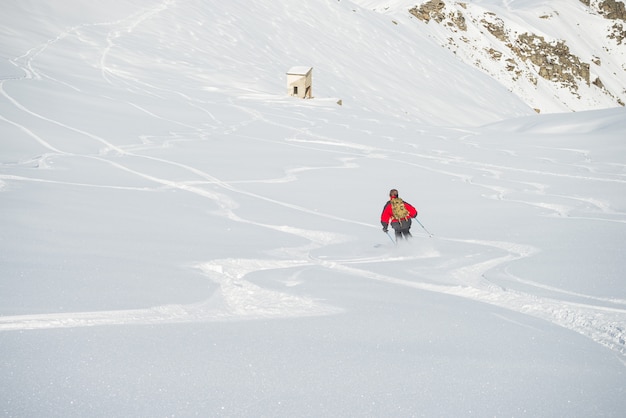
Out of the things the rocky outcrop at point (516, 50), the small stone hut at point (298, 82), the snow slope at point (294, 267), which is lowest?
the snow slope at point (294, 267)

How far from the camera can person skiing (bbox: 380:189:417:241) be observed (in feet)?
31.0

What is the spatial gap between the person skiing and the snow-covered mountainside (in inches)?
2975

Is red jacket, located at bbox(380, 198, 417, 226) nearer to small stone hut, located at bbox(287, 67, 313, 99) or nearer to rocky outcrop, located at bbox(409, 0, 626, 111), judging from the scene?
small stone hut, located at bbox(287, 67, 313, 99)

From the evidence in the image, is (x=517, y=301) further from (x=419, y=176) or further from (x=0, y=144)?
(x=0, y=144)

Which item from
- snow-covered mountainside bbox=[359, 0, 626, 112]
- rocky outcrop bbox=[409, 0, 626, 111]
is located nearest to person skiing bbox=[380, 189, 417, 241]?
snow-covered mountainside bbox=[359, 0, 626, 112]

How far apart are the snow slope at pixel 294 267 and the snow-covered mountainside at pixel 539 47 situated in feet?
219

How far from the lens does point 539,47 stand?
9844 cm

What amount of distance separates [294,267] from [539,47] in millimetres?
101014

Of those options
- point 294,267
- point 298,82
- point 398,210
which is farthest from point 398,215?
point 298,82

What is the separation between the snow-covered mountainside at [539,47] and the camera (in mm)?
88500

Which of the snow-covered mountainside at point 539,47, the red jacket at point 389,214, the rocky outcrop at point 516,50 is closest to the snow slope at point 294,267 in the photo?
the red jacket at point 389,214

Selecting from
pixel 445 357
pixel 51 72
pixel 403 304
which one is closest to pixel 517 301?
pixel 403 304

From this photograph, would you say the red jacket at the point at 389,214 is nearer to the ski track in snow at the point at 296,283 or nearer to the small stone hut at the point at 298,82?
the ski track in snow at the point at 296,283

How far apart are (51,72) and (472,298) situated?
2666 centimetres
